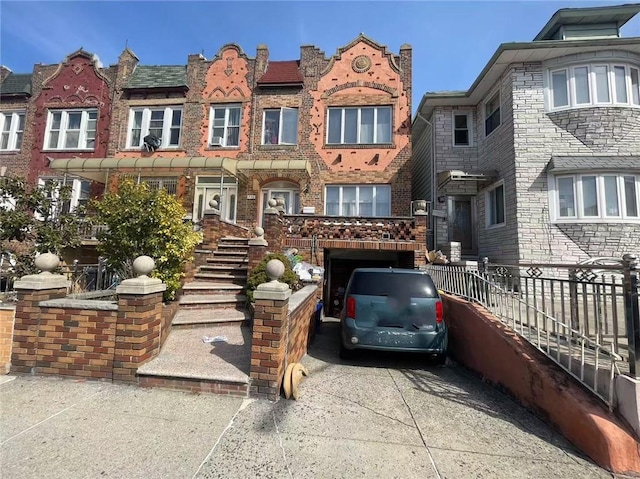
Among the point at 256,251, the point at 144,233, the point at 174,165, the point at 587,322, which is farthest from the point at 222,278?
the point at 587,322

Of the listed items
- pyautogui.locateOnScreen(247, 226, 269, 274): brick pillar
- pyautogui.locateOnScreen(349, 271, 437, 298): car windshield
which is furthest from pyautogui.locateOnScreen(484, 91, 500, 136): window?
pyautogui.locateOnScreen(247, 226, 269, 274): brick pillar

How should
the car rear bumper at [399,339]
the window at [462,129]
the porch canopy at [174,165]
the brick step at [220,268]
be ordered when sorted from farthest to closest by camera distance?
the window at [462,129]
the porch canopy at [174,165]
the brick step at [220,268]
the car rear bumper at [399,339]

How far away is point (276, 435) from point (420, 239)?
7625 millimetres

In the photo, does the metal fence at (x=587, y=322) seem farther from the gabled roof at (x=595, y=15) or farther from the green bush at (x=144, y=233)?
the gabled roof at (x=595, y=15)

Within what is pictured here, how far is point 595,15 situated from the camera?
1007 centimetres

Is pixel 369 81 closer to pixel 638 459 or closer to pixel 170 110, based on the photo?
pixel 170 110

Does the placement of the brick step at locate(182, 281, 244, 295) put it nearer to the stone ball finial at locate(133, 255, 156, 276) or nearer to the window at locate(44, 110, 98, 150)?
the stone ball finial at locate(133, 255, 156, 276)

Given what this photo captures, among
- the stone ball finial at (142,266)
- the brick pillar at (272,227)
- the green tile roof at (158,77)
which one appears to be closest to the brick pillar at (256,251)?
the brick pillar at (272,227)

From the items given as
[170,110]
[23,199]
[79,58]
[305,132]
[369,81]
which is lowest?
[23,199]

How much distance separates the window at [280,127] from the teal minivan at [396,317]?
32.4 ft

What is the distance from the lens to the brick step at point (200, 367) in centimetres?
366

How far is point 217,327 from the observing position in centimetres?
571

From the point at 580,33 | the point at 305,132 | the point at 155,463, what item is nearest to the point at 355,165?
the point at 305,132

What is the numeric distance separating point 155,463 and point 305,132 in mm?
12549
